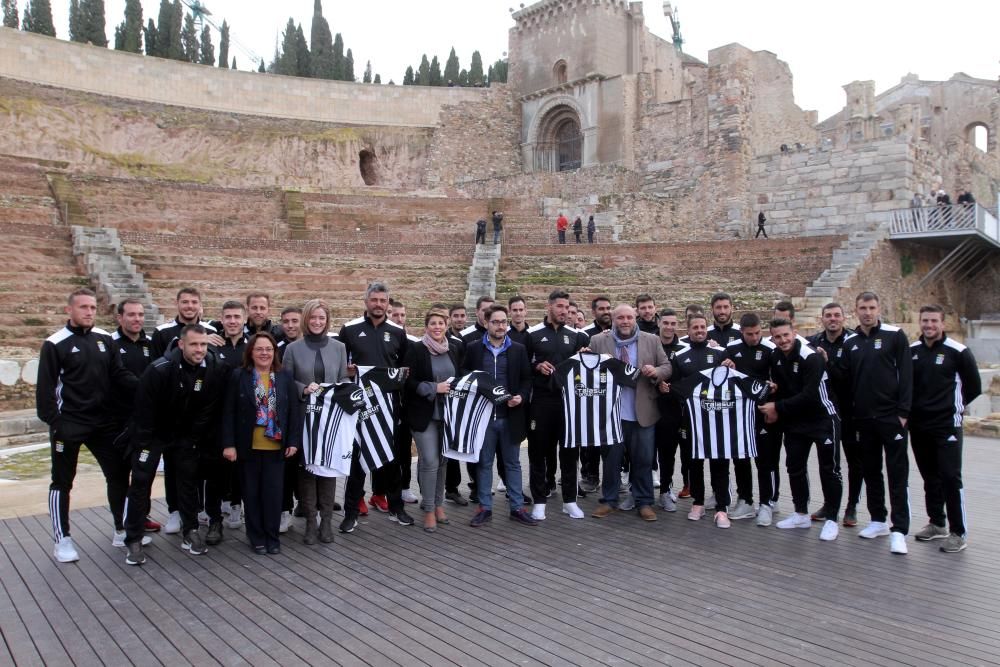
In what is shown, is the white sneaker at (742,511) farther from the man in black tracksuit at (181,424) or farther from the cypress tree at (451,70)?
the cypress tree at (451,70)

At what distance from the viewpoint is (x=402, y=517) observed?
626cm

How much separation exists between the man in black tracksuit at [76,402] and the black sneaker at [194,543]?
0.50 m

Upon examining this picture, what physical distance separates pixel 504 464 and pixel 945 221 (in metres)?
17.8

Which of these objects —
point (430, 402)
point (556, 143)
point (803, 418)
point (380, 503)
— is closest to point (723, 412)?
point (803, 418)

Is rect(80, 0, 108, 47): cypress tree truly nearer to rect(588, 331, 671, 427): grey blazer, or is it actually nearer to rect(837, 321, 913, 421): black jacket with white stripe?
rect(588, 331, 671, 427): grey blazer

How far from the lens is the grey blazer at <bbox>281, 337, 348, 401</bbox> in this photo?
583cm

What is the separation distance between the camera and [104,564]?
5199mm

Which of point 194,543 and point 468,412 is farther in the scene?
point 468,412

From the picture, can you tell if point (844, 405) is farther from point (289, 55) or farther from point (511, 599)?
point (289, 55)

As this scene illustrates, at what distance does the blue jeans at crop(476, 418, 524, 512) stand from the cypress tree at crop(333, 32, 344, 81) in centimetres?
4768

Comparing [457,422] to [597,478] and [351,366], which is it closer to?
[351,366]

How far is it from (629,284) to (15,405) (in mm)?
13075

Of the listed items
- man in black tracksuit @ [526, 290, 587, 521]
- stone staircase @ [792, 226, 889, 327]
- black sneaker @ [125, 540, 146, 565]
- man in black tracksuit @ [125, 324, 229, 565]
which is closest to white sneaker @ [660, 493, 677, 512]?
man in black tracksuit @ [526, 290, 587, 521]

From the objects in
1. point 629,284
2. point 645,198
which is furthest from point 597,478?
point 645,198
